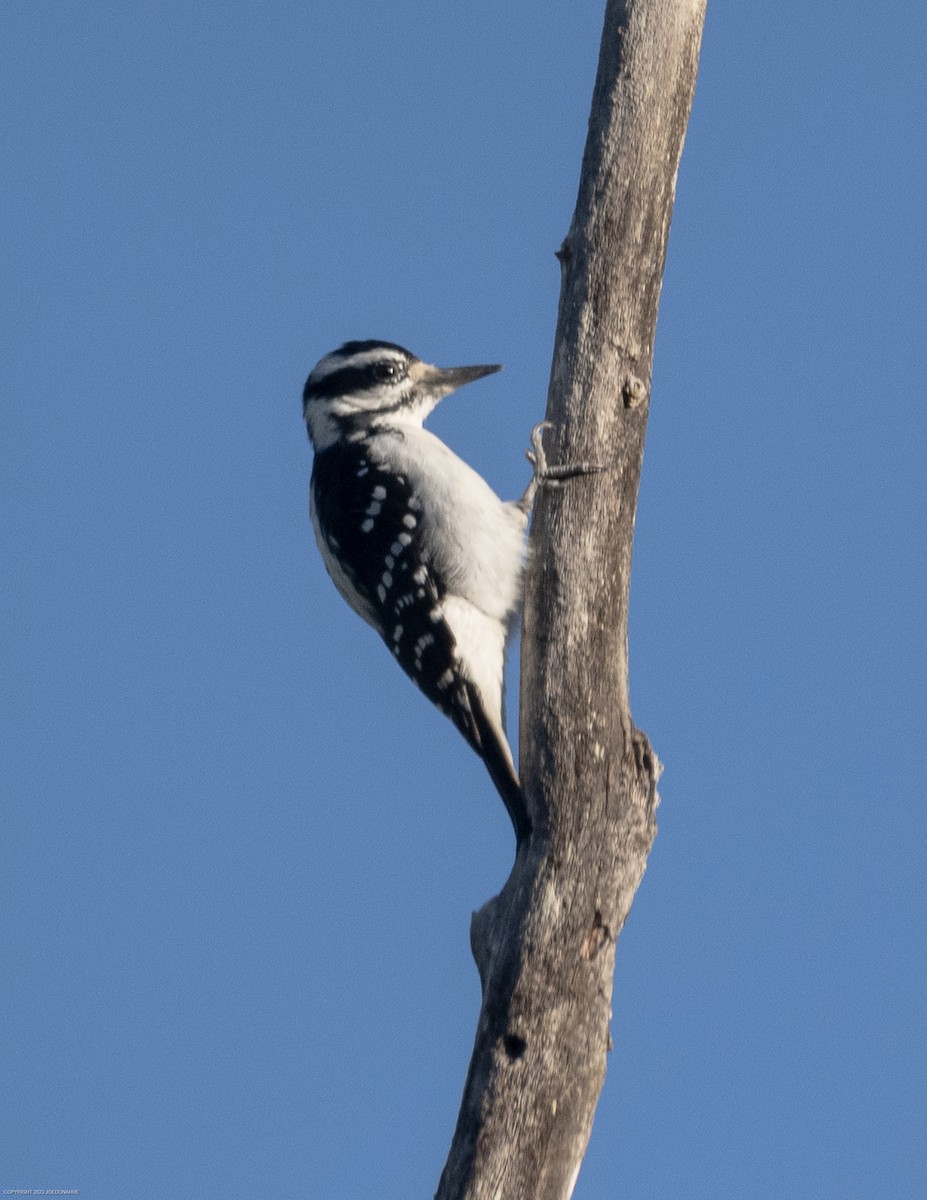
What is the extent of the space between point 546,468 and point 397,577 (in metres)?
1.01

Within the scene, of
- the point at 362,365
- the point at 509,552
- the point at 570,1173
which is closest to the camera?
the point at 570,1173

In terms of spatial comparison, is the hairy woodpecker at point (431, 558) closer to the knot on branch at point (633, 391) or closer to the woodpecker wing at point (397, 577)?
the woodpecker wing at point (397, 577)

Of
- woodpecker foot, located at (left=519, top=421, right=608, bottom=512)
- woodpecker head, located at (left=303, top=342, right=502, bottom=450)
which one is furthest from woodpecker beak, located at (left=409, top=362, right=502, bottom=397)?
woodpecker foot, located at (left=519, top=421, right=608, bottom=512)

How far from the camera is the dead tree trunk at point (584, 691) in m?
4.44

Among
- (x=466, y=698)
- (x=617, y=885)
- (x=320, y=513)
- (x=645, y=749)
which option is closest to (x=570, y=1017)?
(x=617, y=885)

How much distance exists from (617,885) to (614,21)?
9.21 feet

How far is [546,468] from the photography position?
16.4ft

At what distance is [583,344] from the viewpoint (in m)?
4.93

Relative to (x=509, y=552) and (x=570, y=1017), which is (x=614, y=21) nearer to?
(x=509, y=552)

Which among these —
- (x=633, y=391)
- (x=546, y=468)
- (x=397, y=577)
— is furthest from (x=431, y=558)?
(x=633, y=391)

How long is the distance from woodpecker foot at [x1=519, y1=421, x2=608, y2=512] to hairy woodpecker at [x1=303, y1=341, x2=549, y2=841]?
2 centimetres

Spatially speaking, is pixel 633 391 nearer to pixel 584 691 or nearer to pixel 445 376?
pixel 584 691

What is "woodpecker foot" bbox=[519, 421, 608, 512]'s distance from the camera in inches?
195

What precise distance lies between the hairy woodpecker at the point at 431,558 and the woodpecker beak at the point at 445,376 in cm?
21
